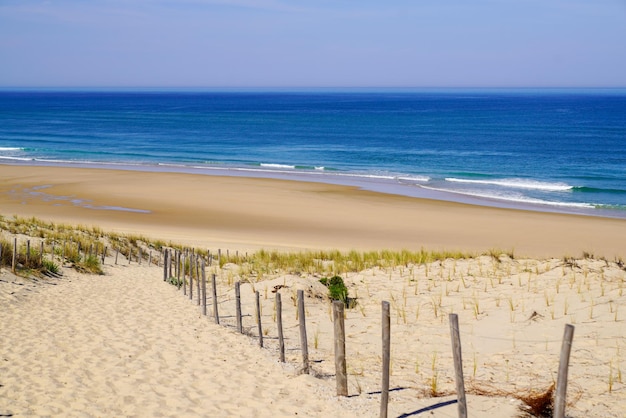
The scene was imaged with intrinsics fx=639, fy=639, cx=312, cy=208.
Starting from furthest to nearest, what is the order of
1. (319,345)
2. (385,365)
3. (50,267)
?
(50,267)
(319,345)
(385,365)

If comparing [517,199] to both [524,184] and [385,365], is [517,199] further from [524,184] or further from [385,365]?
[385,365]

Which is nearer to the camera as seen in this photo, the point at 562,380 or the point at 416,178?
the point at 562,380

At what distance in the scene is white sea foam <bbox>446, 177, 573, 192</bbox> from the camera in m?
41.4

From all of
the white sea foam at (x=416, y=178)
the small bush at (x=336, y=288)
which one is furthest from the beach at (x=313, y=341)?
the white sea foam at (x=416, y=178)

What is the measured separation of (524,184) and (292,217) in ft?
60.0

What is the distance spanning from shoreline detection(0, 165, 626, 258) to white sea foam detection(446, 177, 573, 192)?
27.0 feet

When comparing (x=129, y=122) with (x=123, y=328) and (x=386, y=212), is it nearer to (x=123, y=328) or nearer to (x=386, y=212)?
(x=386, y=212)

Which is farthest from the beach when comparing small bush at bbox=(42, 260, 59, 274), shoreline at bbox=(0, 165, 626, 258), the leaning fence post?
shoreline at bbox=(0, 165, 626, 258)

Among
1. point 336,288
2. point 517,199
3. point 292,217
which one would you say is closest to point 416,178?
point 517,199

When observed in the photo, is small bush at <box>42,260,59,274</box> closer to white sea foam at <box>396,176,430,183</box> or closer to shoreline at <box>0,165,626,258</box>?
shoreline at <box>0,165,626,258</box>

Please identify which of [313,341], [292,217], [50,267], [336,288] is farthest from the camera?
[292,217]

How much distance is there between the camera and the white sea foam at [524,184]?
41438 mm

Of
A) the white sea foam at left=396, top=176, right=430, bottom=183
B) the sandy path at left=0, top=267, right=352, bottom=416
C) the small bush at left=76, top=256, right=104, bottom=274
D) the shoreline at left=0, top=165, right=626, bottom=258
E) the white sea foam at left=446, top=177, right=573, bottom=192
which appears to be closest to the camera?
the sandy path at left=0, top=267, right=352, bottom=416

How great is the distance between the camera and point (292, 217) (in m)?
33.3
